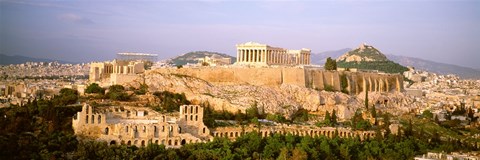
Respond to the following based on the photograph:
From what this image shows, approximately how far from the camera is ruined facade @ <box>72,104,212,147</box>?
3816cm

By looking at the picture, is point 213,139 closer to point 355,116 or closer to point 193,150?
point 193,150

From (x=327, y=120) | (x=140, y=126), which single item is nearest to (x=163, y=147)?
(x=140, y=126)

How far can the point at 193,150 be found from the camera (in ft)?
123

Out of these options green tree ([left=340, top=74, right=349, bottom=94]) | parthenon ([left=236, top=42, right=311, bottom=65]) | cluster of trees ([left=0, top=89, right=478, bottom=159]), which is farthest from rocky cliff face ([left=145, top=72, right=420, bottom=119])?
parthenon ([left=236, top=42, right=311, bottom=65])

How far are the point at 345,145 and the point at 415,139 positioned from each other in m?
7.72

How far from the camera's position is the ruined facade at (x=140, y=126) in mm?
38156

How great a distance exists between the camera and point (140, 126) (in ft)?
128

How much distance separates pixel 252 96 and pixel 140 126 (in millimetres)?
16843

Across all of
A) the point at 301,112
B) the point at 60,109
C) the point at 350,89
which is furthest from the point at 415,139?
the point at 60,109

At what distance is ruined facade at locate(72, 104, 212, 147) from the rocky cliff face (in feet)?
30.2

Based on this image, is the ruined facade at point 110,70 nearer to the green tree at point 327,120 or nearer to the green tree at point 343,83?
the green tree at point 327,120

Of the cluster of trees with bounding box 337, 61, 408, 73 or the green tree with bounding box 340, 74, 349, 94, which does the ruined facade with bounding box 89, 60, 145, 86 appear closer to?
the green tree with bounding box 340, 74, 349, 94

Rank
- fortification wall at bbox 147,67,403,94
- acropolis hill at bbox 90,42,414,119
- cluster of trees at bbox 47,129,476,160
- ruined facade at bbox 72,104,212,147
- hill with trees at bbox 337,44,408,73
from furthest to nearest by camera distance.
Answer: hill with trees at bbox 337,44,408,73
fortification wall at bbox 147,67,403,94
acropolis hill at bbox 90,42,414,119
ruined facade at bbox 72,104,212,147
cluster of trees at bbox 47,129,476,160

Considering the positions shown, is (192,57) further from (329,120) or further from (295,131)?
(295,131)
